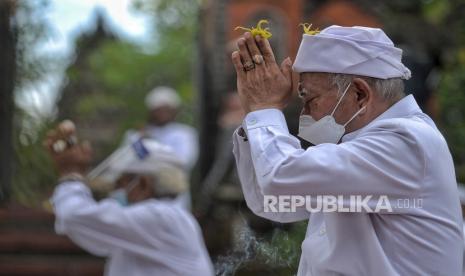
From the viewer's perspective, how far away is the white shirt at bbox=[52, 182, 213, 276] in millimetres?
5770

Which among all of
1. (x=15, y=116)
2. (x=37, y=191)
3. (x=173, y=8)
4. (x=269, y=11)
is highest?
(x=15, y=116)

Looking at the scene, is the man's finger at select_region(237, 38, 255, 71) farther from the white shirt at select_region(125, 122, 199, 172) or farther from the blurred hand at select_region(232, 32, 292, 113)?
the white shirt at select_region(125, 122, 199, 172)

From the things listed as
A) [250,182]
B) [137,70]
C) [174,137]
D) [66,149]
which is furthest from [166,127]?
[137,70]

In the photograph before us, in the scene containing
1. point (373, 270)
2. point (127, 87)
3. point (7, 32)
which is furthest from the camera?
point (127, 87)

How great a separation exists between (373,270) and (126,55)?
32.8 m

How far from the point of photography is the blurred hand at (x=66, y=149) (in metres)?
5.78

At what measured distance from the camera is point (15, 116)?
833 centimetres

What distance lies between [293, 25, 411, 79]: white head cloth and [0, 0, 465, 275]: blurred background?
1.14 m

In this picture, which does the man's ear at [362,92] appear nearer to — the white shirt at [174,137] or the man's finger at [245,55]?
the man's finger at [245,55]

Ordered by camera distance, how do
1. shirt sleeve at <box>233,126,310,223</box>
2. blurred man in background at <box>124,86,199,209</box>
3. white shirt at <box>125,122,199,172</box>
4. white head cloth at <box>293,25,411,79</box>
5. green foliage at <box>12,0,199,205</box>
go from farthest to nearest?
green foliage at <box>12,0,199,205</box>
blurred man in background at <box>124,86,199,209</box>
white shirt at <box>125,122,199,172</box>
shirt sleeve at <box>233,126,310,223</box>
white head cloth at <box>293,25,411,79</box>

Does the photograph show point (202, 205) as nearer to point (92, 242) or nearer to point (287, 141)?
point (92, 242)

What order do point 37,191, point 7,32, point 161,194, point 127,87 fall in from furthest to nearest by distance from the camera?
point 127,87
point 37,191
point 7,32
point 161,194

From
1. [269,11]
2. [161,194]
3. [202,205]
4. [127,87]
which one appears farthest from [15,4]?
[127,87]

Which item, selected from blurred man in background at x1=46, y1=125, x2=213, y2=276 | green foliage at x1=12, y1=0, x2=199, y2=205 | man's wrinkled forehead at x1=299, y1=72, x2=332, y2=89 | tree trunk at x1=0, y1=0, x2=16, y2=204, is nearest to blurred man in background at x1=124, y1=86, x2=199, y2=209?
tree trunk at x1=0, y1=0, x2=16, y2=204
